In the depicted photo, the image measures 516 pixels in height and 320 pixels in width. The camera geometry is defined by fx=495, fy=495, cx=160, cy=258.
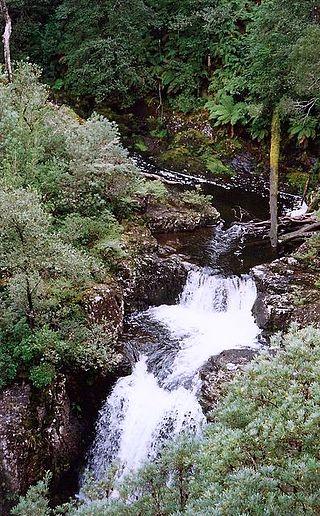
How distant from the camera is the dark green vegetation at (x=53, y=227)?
8758 mm

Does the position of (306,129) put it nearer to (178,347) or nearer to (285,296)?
(285,296)

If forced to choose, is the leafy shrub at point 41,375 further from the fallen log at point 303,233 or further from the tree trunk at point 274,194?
the fallen log at point 303,233

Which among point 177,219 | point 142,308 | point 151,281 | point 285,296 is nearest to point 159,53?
point 177,219

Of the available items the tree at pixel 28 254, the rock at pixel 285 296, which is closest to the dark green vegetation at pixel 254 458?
the tree at pixel 28 254

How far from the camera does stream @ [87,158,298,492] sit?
9391 mm

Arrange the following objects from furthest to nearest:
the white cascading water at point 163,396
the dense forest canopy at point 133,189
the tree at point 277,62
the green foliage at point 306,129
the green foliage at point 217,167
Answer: the green foliage at point 217,167
the green foliage at point 306,129
the tree at point 277,62
the white cascading water at point 163,396
the dense forest canopy at point 133,189

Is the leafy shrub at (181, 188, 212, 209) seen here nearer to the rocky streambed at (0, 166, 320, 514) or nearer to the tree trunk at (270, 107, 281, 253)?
the rocky streambed at (0, 166, 320, 514)

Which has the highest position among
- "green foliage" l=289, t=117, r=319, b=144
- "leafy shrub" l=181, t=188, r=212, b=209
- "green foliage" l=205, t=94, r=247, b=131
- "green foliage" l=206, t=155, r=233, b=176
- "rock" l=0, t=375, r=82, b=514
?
"green foliage" l=205, t=94, r=247, b=131

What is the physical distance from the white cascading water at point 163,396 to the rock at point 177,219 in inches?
139

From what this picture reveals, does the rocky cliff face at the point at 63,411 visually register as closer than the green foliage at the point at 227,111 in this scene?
Yes

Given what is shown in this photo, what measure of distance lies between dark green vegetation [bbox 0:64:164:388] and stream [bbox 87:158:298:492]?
37.5 inches

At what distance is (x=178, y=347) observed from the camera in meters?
10.8

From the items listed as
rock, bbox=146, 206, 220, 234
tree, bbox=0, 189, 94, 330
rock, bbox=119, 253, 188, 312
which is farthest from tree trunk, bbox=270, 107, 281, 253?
tree, bbox=0, 189, 94, 330

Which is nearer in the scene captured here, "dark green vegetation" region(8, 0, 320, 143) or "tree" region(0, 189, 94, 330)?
"tree" region(0, 189, 94, 330)
